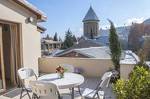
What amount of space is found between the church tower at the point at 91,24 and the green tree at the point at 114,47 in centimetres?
3528

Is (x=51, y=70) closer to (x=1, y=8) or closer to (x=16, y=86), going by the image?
(x=16, y=86)

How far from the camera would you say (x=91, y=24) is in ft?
147

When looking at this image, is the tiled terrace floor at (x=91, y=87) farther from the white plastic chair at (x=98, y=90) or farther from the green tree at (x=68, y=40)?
the green tree at (x=68, y=40)

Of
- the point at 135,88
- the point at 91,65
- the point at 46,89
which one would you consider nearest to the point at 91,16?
the point at 91,65

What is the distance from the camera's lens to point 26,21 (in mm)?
7730

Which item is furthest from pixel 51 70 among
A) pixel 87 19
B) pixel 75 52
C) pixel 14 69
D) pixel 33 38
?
pixel 87 19

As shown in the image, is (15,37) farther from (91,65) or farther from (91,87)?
(91,65)

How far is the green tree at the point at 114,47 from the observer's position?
325 inches

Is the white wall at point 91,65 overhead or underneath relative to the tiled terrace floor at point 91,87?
overhead

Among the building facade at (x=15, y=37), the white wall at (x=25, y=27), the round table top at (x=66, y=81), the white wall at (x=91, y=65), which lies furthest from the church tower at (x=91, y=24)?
the round table top at (x=66, y=81)

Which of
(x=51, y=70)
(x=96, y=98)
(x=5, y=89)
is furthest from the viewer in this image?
(x=51, y=70)

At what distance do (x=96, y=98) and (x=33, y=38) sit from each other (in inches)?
173

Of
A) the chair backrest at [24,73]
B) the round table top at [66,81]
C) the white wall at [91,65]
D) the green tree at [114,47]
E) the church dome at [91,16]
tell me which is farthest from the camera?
the church dome at [91,16]

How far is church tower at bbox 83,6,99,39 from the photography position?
44.7 metres
